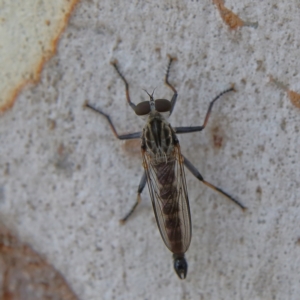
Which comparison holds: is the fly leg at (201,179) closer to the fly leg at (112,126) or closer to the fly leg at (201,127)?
the fly leg at (201,127)

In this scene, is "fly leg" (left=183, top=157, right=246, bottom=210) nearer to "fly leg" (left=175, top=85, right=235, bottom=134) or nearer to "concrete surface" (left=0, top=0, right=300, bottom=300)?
"concrete surface" (left=0, top=0, right=300, bottom=300)

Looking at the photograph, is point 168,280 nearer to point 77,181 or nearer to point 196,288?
point 196,288

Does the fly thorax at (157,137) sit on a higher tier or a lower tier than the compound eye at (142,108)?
lower

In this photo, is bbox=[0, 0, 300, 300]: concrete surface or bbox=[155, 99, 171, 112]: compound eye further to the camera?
bbox=[155, 99, 171, 112]: compound eye

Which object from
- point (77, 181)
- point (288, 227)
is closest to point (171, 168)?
point (77, 181)

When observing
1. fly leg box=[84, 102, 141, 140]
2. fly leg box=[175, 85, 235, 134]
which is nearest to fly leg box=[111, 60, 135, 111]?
fly leg box=[84, 102, 141, 140]

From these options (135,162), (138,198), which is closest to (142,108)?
(135,162)

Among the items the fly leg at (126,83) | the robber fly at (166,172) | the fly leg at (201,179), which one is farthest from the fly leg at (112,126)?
the fly leg at (201,179)
